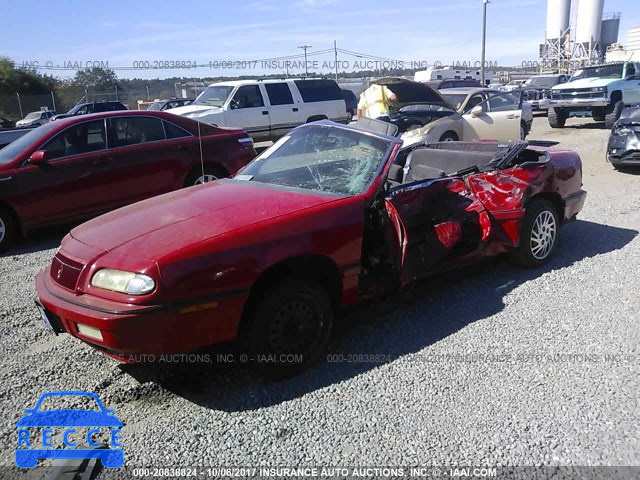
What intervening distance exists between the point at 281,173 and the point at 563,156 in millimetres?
3253

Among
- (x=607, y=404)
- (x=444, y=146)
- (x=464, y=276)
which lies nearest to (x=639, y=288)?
(x=464, y=276)

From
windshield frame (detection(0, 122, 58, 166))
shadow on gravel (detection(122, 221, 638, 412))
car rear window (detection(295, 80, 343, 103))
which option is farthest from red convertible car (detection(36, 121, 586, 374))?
car rear window (detection(295, 80, 343, 103))

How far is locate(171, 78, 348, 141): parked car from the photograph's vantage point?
1319cm

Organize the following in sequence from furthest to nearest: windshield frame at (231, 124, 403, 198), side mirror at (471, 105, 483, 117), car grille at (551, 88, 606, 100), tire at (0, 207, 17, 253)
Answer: car grille at (551, 88, 606, 100) → side mirror at (471, 105, 483, 117) → tire at (0, 207, 17, 253) → windshield frame at (231, 124, 403, 198)

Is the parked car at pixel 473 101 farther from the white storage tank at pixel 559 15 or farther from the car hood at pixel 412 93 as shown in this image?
the white storage tank at pixel 559 15

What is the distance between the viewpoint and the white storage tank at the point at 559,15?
69.1 meters

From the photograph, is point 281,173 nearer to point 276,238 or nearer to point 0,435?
point 276,238

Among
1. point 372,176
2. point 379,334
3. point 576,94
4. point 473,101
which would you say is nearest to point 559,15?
point 576,94

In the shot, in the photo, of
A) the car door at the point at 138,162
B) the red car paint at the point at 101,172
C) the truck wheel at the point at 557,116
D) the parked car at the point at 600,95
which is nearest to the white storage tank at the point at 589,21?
the parked car at the point at 600,95

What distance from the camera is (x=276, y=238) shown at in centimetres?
319

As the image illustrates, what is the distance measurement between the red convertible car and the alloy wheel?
0.04 meters

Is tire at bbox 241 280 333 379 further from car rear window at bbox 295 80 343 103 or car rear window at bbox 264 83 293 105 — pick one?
car rear window at bbox 295 80 343 103

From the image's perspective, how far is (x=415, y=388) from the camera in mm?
3260

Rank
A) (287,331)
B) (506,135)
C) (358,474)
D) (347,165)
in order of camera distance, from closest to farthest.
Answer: (358,474) → (287,331) → (347,165) → (506,135)
